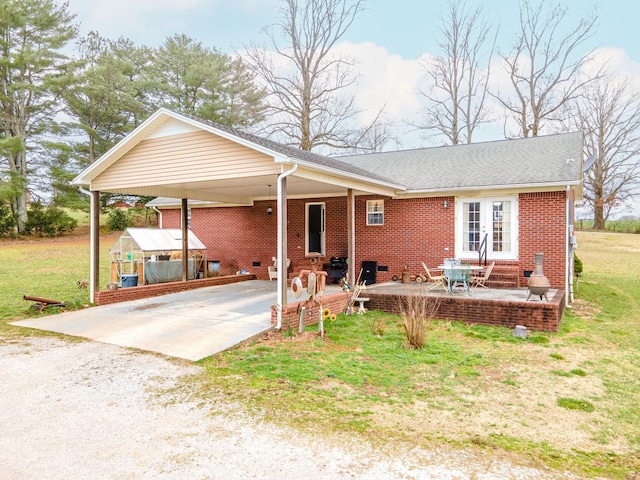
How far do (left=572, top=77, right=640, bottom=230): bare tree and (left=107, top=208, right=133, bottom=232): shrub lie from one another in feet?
115

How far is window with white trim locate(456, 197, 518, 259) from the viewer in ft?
36.9

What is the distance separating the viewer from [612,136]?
33469mm

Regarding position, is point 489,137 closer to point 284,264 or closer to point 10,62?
point 284,264

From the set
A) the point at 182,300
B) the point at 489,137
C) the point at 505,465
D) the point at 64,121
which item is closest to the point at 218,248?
the point at 182,300

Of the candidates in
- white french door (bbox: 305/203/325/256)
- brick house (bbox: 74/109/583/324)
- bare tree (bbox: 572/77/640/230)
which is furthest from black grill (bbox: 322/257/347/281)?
bare tree (bbox: 572/77/640/230)

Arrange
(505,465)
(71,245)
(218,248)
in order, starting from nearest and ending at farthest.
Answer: (505,465) → (218,248) → (71,245)

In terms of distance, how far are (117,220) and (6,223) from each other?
6407 millimetres

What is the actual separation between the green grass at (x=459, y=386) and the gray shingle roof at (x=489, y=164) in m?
4.01

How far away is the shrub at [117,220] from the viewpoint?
29.9 m

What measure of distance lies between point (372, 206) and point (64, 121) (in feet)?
82.6

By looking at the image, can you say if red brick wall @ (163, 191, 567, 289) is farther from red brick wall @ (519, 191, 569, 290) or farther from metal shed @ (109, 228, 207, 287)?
metal shed @ (109, 228, 207, 287)

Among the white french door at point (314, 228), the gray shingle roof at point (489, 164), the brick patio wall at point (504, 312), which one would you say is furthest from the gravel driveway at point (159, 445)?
the white french door at point (314, 228)

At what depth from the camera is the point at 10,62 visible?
2523 centimetres

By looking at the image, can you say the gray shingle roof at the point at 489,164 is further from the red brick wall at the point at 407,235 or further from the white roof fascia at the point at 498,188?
the red brick wall at the point at 407,235
